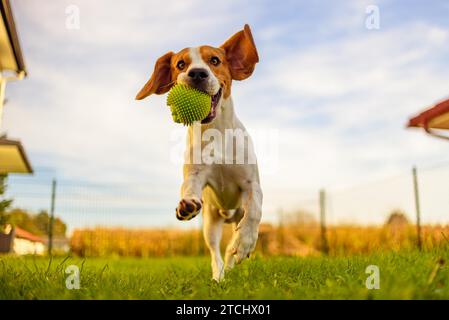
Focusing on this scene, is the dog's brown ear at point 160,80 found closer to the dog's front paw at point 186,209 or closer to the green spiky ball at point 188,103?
the green spiky ball at point 188,103

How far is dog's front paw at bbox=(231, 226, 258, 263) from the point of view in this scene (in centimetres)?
377

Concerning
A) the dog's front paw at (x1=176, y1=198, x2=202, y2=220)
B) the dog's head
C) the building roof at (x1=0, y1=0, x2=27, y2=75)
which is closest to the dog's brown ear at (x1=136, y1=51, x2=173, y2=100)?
the dog's head

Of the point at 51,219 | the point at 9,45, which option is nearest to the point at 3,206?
the point at 9,45

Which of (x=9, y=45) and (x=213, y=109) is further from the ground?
(x=9, y=45)

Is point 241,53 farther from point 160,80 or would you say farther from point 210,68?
point 160,80

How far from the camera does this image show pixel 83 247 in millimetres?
15844

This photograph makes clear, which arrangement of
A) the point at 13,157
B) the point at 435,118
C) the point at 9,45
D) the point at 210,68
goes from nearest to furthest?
1. the point at 210,68
2. the point at 435,118
3. the point at 9,45
4. the point at 13,157

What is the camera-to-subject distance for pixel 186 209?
138 inches

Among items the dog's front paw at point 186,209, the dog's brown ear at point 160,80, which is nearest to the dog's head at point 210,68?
the dog's brown ear at point 160,80

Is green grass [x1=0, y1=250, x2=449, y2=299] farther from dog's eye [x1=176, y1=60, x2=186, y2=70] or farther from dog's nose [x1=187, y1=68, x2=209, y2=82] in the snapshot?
dog's eye [x1=176, y1=60, x2=186, y2=70]

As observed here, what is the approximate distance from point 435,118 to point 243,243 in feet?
19.7
